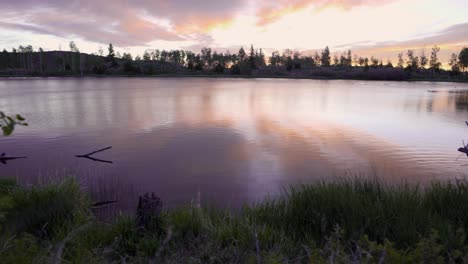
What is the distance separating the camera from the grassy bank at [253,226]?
15.0 feet

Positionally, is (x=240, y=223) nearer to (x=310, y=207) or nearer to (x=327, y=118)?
(x=310, y=207)

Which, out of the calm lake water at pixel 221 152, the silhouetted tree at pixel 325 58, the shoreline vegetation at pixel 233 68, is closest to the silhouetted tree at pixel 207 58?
the shoreline vegetation at pixel 233 68

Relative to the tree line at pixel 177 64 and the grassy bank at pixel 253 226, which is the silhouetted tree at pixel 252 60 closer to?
the tree line at pixel 177 64

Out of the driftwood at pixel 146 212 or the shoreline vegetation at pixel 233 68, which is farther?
the shoreline vegetation at pixel 233 68

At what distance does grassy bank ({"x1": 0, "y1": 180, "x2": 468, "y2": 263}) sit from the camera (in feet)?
15.0

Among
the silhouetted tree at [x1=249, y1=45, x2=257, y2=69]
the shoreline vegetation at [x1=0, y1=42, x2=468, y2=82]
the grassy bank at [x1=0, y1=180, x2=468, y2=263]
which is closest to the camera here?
the grassy bank at [x1=0, y1=180, x2=468, y2=263]

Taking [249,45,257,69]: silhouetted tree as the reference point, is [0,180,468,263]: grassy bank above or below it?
below

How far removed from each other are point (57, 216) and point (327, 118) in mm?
18552

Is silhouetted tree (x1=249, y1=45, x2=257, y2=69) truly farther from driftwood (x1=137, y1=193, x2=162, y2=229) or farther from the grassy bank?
driftwood (x1=137, y1=193, x2=162, y2=229)

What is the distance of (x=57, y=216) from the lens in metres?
5.68

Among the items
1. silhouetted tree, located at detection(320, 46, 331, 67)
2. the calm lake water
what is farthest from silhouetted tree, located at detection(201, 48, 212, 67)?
the calm lake water

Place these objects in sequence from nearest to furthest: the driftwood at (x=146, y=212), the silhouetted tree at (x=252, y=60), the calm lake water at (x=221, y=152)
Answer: the driftwood at (x=146, y=212) < the calm lake water at (x=221, y=152) < the silhouetted tree at (x=252, y=60)

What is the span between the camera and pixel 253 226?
200 inches

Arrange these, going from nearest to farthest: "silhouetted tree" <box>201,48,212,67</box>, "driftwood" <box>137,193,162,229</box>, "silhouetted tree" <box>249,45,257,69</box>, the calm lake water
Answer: "driftwood" <box>137,193,162,229</box> < the calm lake water < "silhouetted tree" <box>249,45,257,69</box> < "silhouetted tree" <box>201,48,212,67</box>
